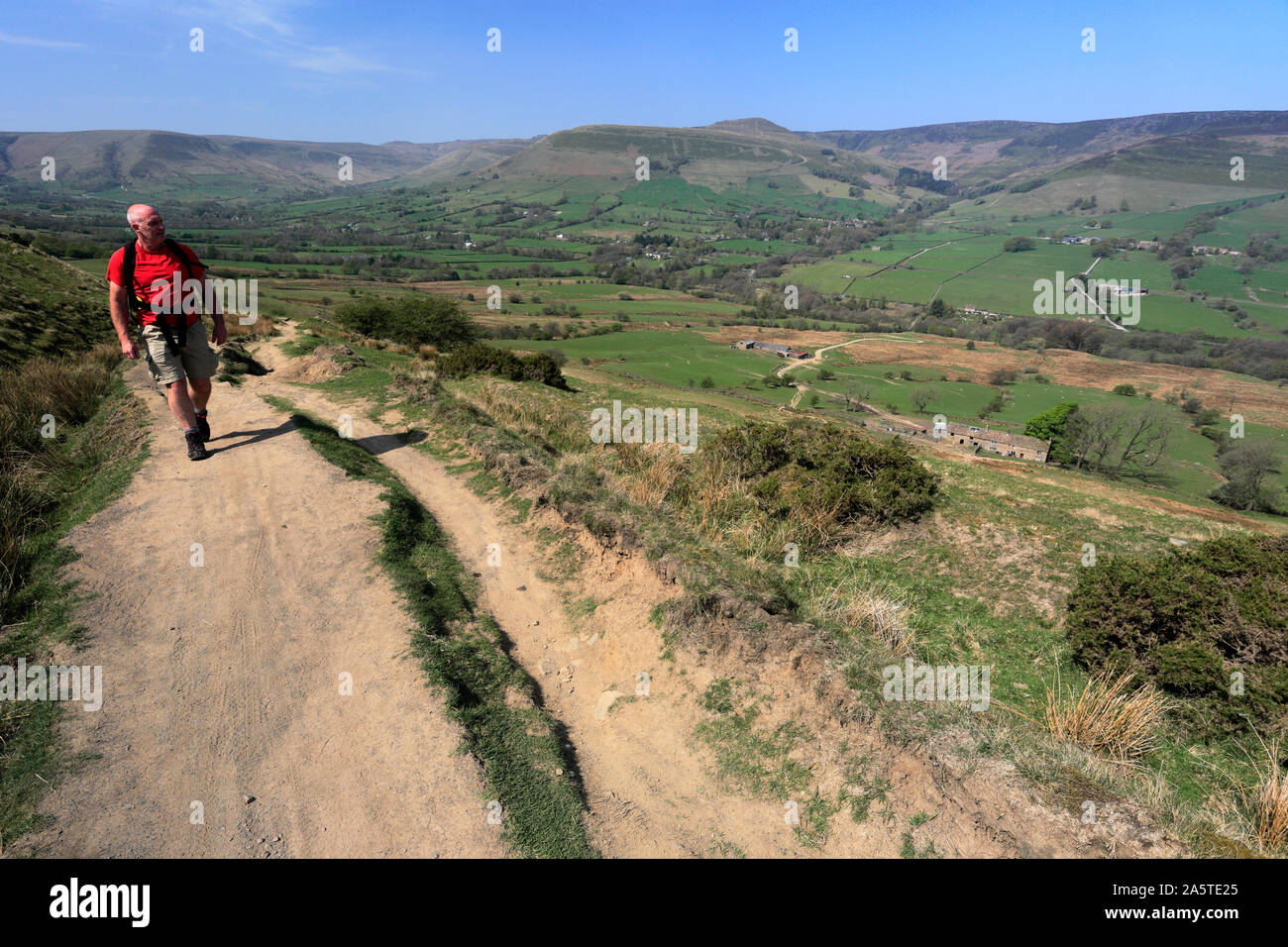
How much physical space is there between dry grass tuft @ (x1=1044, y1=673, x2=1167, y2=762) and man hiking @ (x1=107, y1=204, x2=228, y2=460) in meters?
11.6

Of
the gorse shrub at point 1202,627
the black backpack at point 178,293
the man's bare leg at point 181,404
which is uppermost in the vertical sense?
the black backpack at point 178,293

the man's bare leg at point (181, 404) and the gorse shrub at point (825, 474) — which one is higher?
the man's bare leg at point (181, 404)

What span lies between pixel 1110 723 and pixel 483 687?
6162mm

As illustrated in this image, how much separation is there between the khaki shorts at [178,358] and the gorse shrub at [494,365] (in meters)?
9.21

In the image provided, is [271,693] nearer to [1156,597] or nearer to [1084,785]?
[1084,785]

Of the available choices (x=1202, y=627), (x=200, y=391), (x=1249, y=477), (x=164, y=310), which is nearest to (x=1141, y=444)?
(x=1249, y=477)

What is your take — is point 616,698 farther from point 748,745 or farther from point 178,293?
point 178,293

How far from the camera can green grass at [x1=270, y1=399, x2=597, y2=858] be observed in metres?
4.29

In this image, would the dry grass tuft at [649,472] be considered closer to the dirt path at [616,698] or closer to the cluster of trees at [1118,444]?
the dirt path at [616,698]

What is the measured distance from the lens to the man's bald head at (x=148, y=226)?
7531 millimetres

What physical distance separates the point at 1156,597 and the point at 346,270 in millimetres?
122183

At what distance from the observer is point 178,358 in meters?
8.45

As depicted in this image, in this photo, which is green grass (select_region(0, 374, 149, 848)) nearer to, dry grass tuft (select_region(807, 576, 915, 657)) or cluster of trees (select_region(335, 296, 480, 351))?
dry grass tuft (select_region(807, 576, 915, 657))

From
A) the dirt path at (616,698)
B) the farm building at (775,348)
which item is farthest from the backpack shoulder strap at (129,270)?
the farm building at (775,348)
